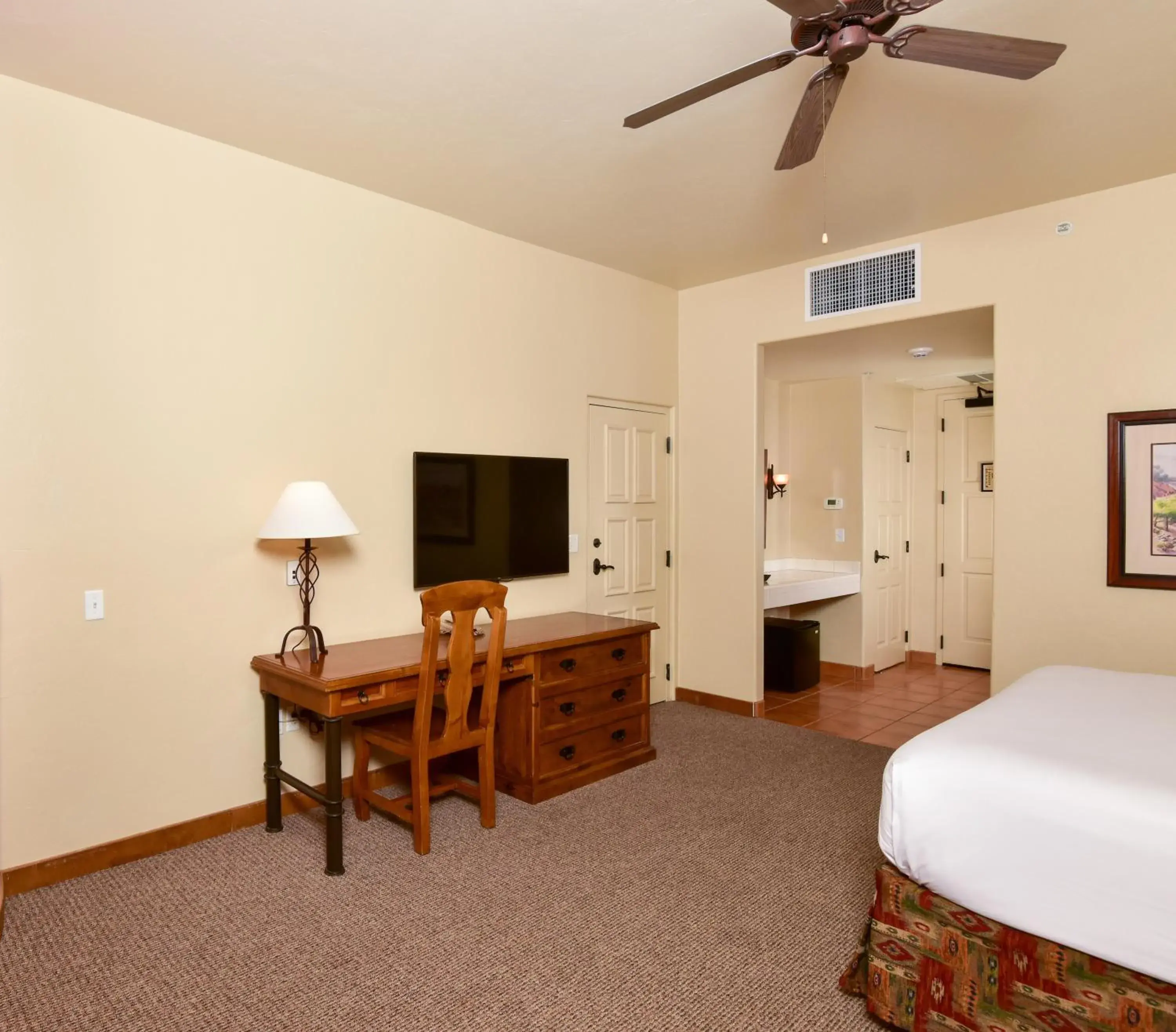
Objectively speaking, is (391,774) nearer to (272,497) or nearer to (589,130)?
(272,497)

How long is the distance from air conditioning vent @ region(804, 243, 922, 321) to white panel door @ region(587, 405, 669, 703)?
50.4 inches

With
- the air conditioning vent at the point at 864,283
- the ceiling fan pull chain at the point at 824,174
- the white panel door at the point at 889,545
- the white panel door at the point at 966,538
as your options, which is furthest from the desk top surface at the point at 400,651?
the white panel door at the point at 966,538

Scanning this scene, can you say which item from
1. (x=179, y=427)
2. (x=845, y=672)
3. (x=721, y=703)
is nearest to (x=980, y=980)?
(x=179, y=427)

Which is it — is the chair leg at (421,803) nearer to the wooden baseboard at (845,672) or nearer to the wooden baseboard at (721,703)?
the wooden baseboard at (721,703)

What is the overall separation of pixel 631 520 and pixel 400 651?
2.14 m

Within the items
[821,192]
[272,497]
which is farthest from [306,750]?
[821,192]

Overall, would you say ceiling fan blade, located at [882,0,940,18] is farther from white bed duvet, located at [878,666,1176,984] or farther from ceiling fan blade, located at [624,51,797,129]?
white bed duvet, located at [878,666,1176,984]

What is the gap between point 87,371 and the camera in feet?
9.41

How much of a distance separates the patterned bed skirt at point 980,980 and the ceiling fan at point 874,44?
2.10 metres

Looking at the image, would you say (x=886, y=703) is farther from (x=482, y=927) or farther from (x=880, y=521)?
(x=482, y=927)

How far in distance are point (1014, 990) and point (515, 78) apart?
303 cm

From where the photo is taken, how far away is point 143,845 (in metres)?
2.99

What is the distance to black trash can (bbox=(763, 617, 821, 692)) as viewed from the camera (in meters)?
5.90

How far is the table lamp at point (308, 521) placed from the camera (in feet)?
10.00
